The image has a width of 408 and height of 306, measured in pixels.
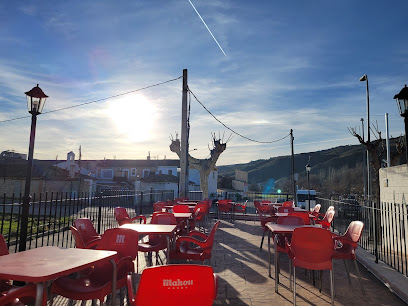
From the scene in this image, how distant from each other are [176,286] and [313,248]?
264 centimetres

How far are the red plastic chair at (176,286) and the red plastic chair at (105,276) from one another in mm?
1229

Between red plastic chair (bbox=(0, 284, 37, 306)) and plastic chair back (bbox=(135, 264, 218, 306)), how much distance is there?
114 cm

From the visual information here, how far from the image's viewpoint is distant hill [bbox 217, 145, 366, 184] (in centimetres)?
7825

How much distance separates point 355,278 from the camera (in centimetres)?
534

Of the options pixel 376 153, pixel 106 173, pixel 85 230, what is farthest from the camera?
pixel 106 173

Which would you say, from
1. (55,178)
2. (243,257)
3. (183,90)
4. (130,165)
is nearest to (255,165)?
(130,165)

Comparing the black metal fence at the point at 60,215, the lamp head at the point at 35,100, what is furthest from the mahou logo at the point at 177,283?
the lamp head at the point at 35,100

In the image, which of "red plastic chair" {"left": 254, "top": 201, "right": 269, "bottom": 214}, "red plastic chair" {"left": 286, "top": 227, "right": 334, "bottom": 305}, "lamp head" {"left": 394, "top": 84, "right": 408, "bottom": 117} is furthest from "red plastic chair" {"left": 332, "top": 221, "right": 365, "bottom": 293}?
"red plastic chair" {"left": 254, "top": 201, "right": 269, "bottom": 214}

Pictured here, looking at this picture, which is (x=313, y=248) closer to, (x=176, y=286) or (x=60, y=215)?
(x=176, y=286)

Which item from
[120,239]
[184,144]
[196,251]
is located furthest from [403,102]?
[184,144]

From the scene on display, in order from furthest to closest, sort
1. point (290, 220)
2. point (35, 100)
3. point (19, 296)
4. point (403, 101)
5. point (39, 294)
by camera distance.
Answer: point (290, 220) < point (35, 100) < point (403, 101) < point (19, 296) < point (39, 294)

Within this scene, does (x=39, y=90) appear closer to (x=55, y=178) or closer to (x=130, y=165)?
(x=55, y=178)

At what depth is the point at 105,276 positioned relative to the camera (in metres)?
3.57

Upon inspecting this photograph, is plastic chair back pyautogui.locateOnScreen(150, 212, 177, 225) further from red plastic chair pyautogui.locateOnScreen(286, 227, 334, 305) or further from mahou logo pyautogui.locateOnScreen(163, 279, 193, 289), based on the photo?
mahou logo pyautogui.locateOnScreen(163, 279, 193, 289)
